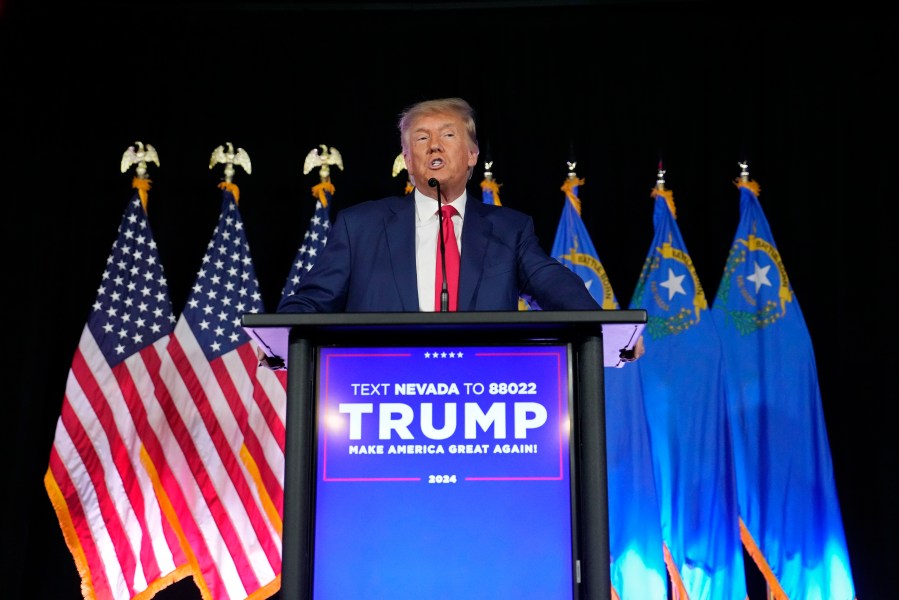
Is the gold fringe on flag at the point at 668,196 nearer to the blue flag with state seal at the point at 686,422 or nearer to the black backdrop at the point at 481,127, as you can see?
the blue flag with state seal at the point at 686,422

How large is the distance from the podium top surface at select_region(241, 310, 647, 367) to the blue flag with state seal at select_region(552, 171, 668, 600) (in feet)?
8.30

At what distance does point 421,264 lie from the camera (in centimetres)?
200

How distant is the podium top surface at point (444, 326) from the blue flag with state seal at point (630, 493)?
253cm

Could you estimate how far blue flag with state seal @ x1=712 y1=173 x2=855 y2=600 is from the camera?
A: 4.14m

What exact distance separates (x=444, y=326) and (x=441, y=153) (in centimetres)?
78

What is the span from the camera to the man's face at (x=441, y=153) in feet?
7.11

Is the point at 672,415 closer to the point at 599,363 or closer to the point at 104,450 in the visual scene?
the point at 104,450

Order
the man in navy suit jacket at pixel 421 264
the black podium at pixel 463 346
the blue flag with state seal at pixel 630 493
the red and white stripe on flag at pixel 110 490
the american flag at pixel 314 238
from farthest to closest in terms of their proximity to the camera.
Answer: the american flag at pixel 314 238 → the red and white stripe on flag at pixel 110 490 → the blue flag with state seal at pixel 630 493 → the man in navy suit jacket at pixel 421 264 → the black podium at pixel 463 346

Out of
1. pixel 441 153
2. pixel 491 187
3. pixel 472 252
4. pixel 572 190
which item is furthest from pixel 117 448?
pixel 472 252

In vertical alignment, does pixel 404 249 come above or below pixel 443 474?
above

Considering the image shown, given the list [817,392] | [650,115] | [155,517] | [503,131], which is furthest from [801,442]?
[155,517]

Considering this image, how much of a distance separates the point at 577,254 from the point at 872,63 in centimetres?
191

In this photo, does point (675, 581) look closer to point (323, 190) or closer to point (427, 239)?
point (323, 190)

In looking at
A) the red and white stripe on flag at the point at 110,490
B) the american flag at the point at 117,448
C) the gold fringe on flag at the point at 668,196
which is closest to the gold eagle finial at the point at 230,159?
the american flag at the point at 117,448
